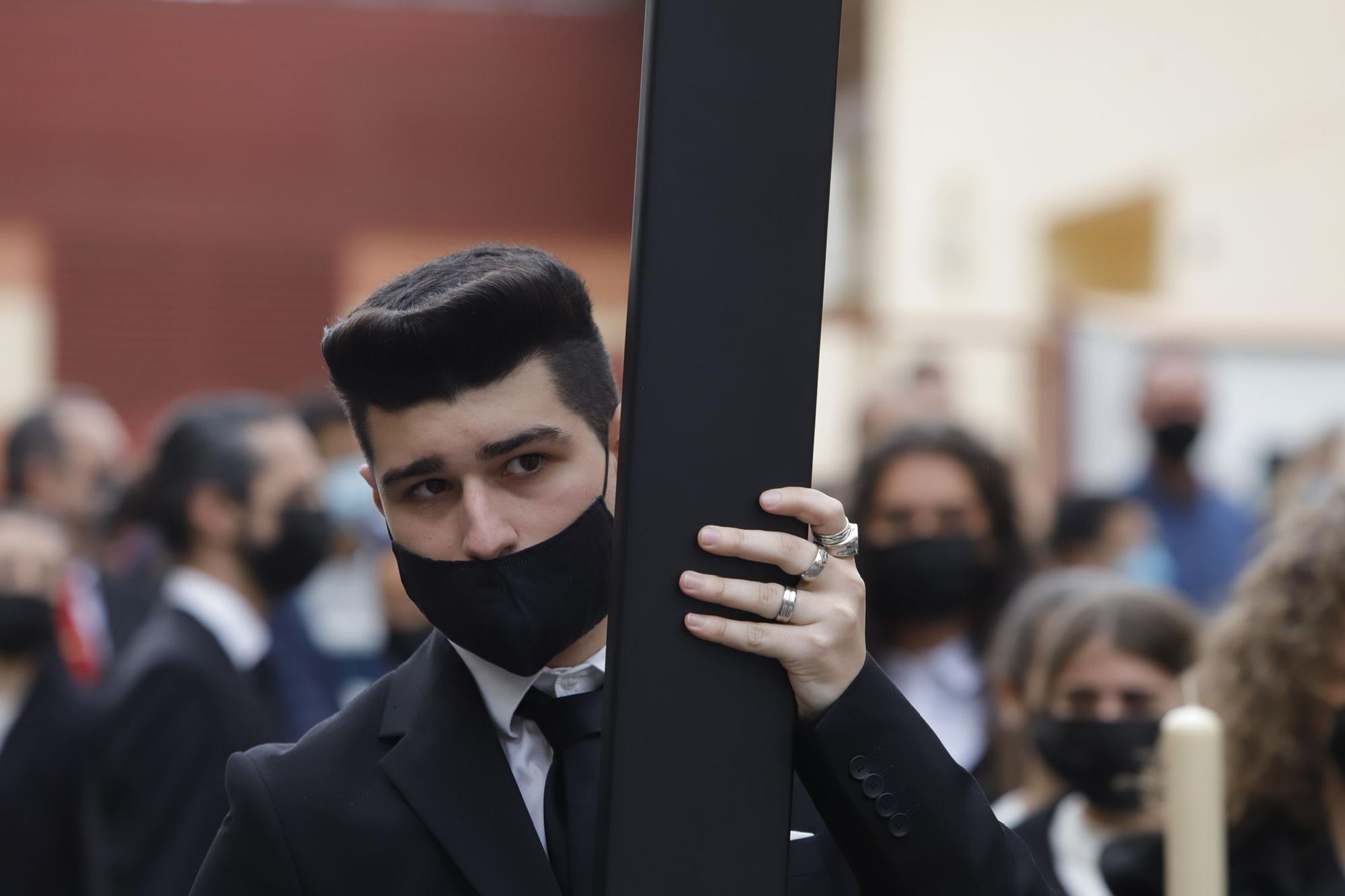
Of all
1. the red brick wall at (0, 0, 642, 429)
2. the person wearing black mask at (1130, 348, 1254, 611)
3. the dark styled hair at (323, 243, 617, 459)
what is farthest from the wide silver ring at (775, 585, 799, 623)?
the red brick wall at (0, 0, 642, 429)

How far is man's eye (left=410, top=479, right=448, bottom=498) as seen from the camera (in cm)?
179

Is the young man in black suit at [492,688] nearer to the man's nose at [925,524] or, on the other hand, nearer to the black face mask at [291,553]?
the man's nose at [925,524]

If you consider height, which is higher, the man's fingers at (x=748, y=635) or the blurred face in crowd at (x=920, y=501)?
the man's fingers at (x=748, y=635)

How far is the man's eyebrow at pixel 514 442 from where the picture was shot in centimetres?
175

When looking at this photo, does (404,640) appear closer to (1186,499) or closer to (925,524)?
(925,524)

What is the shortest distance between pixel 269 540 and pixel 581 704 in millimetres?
2943

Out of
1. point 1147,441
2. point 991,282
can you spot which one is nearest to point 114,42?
point 991,282

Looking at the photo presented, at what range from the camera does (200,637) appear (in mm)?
4098

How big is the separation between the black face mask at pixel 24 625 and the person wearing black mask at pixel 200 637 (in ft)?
0.90

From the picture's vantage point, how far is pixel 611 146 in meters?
16.1

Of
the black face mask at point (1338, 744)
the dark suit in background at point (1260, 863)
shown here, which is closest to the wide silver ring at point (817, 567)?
the dark suit in background at point (1260, 863)

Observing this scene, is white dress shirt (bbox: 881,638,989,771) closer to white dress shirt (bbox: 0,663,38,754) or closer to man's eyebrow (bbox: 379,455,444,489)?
white dress shirt (bbox: 0,663,38,754)

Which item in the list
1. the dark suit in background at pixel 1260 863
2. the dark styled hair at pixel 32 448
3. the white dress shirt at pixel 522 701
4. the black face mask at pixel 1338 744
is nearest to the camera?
the white dress shirt at pixel 522 701

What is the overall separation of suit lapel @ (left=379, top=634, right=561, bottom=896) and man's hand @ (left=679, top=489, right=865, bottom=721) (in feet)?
1.16
